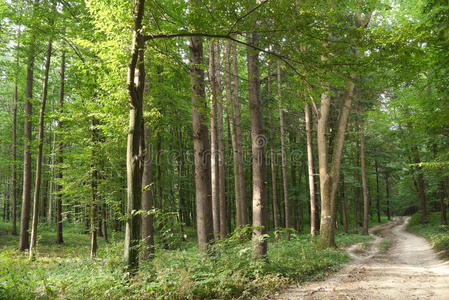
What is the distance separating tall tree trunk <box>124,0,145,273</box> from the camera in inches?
187

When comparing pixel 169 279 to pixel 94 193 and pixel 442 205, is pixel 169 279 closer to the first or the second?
pixel 94 193

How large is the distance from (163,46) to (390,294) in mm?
7034

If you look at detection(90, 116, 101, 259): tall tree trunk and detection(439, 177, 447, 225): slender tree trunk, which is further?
detection(439, 177, 447, 225): slender tree trunk

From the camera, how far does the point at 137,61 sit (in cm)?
506

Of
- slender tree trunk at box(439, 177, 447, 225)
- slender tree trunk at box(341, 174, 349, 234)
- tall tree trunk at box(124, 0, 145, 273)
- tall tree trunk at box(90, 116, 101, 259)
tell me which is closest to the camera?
tall tree trunk at box(124, 0, 145, 273)

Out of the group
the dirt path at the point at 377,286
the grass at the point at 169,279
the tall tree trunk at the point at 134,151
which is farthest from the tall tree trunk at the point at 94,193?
the dirt path at the point at 377,286

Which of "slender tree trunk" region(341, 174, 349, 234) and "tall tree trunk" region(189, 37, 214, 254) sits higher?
"tall tree trunk" region(189, 37, 214, 254)

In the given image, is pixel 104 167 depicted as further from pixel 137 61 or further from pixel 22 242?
pixel 137 61

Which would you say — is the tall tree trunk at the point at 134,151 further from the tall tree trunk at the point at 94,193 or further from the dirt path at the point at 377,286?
the tall tree trunk at the point at 94,193

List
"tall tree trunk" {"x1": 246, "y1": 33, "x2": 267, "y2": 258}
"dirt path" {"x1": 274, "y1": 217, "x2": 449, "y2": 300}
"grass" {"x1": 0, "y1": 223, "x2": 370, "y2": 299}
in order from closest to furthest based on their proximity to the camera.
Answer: "grass" {"x1": 0, "y1": 223, "x2": 370, "y2": 299} → "dirt path" {"x1": 274, "y1": 217, "x2": 449, "y2": 300} → "tall tree trunk" {"x1": 246, "y1": 33, "x2": 267, "y2": 258}

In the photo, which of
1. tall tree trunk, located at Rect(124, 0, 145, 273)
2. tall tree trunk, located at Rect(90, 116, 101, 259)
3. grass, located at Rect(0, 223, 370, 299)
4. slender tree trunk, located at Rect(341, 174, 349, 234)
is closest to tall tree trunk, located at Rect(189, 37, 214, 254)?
grass, located at Rect(0, 223, 370, 299)

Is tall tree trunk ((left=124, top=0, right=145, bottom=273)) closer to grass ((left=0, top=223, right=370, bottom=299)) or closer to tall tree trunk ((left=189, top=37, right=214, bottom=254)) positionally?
grass ((left=0, top=223, right=370, bottom=299))

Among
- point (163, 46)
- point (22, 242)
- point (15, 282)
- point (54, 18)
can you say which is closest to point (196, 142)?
point (163, 46)

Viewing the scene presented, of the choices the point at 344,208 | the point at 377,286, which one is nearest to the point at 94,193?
the point at 377,286
